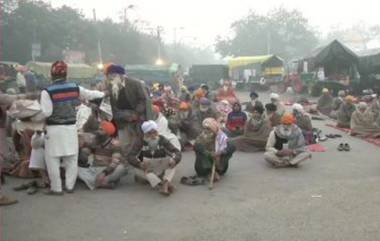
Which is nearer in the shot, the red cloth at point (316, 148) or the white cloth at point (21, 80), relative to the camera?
the red cloth at point (316, 148)

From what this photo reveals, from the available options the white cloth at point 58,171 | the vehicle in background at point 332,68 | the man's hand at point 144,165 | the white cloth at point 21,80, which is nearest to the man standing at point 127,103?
the man's hand at point 144,165

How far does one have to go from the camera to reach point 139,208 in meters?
6.65

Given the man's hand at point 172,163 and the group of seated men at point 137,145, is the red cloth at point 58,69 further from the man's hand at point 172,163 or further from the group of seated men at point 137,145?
→ the man's hand at point 172,163

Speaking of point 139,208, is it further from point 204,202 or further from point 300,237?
point 300,237

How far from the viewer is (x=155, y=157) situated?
773cm

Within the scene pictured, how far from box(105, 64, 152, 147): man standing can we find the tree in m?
63.5

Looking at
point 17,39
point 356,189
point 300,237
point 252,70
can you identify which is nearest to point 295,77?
point 252,70

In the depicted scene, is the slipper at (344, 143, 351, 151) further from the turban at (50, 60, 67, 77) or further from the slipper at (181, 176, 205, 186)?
the turban at (50, 60, 67, 77)

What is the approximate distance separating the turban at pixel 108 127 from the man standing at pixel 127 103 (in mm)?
105

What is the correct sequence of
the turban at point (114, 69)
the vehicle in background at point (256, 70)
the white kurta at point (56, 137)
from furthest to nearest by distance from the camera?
the vehicle in background at point (256, 70)
the turban at point (114, 69)
the white kurta at point (56, 137)

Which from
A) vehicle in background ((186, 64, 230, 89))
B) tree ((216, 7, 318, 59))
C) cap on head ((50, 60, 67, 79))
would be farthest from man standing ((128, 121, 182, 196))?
tree ((216, 7, 318, 59))

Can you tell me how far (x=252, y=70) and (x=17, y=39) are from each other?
1749 centimetres

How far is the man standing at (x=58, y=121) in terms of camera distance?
7.17 metres

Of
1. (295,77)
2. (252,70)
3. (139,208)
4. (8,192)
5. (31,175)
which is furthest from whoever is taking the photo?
(252,70)
